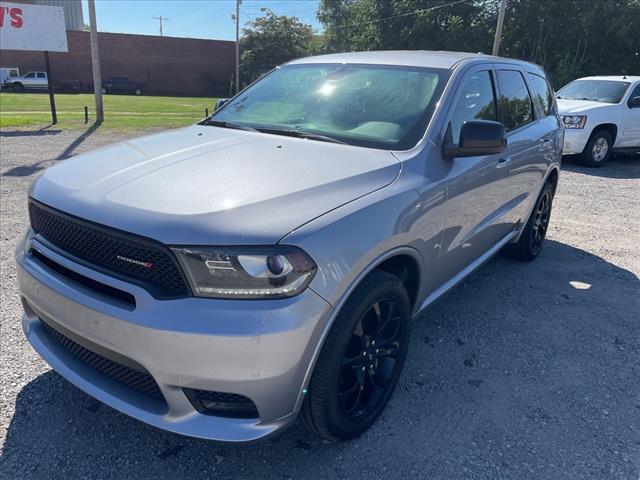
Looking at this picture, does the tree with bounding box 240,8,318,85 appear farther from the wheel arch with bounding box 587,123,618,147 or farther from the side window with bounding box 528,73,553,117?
the side window with bounding box 528,73,553,117

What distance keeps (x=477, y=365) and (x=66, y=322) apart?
7.93 ft

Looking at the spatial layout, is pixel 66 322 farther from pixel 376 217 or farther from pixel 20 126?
pixel 20 126

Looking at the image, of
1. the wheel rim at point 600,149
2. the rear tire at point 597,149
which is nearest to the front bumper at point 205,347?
the rear tire at point 597,149

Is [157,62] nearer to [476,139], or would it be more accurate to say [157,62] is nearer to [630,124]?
[630,124]

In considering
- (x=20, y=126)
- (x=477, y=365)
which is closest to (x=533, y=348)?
(x=477, y=365)

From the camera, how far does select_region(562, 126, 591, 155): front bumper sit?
1023 centimetres

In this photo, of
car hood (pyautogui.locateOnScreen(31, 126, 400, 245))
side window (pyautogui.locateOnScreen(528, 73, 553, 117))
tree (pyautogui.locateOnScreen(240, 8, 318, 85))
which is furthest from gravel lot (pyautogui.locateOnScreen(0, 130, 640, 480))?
tree (pyautogui.locateOnScreen(240, 8, 318, 85))

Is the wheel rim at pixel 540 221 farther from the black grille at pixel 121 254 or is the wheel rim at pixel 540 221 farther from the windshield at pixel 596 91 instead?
the windshield at pixel 596 91

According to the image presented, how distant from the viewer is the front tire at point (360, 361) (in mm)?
2221

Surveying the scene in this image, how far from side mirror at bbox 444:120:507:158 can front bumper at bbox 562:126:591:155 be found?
8263mm

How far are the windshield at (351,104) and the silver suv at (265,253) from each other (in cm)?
1

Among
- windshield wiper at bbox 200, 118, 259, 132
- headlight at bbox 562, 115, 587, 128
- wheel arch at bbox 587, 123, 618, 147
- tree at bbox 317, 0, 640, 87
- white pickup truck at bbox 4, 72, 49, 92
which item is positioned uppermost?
tree at bbox 317, 0, 640, 87

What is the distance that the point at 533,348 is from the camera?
358 centimetres

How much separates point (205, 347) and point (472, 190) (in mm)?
2061
